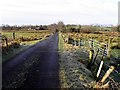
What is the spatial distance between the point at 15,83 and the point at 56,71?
4064 mm

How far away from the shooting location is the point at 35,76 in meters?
14.7

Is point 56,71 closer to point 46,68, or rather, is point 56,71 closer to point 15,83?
point 46,68

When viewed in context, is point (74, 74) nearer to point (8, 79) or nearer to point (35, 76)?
point (35, 76)

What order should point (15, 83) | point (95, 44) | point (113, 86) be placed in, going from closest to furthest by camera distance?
1. point (15, 83)
2. point (113, 86)
3. point (95, 44)

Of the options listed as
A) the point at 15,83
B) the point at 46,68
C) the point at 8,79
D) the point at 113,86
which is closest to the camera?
the point at 15,83

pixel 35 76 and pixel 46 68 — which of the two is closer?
pixel 35 76

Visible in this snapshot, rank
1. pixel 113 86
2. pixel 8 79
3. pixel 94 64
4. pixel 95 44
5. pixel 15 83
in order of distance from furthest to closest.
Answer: pixel 95 44 → pixel 94 64 → pixel 113 86 → pixel 8 79 → pixel 15 83

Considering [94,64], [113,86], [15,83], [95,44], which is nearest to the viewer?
[15,83]

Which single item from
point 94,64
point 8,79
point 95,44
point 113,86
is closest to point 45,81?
point 8,79

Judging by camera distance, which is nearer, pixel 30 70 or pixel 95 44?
pixel 30 70

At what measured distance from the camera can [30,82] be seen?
13.1 meters

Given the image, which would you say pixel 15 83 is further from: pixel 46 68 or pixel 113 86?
pixel 113 86

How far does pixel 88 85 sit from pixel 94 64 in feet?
36.4

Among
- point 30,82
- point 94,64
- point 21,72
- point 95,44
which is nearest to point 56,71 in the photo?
point 21,72
